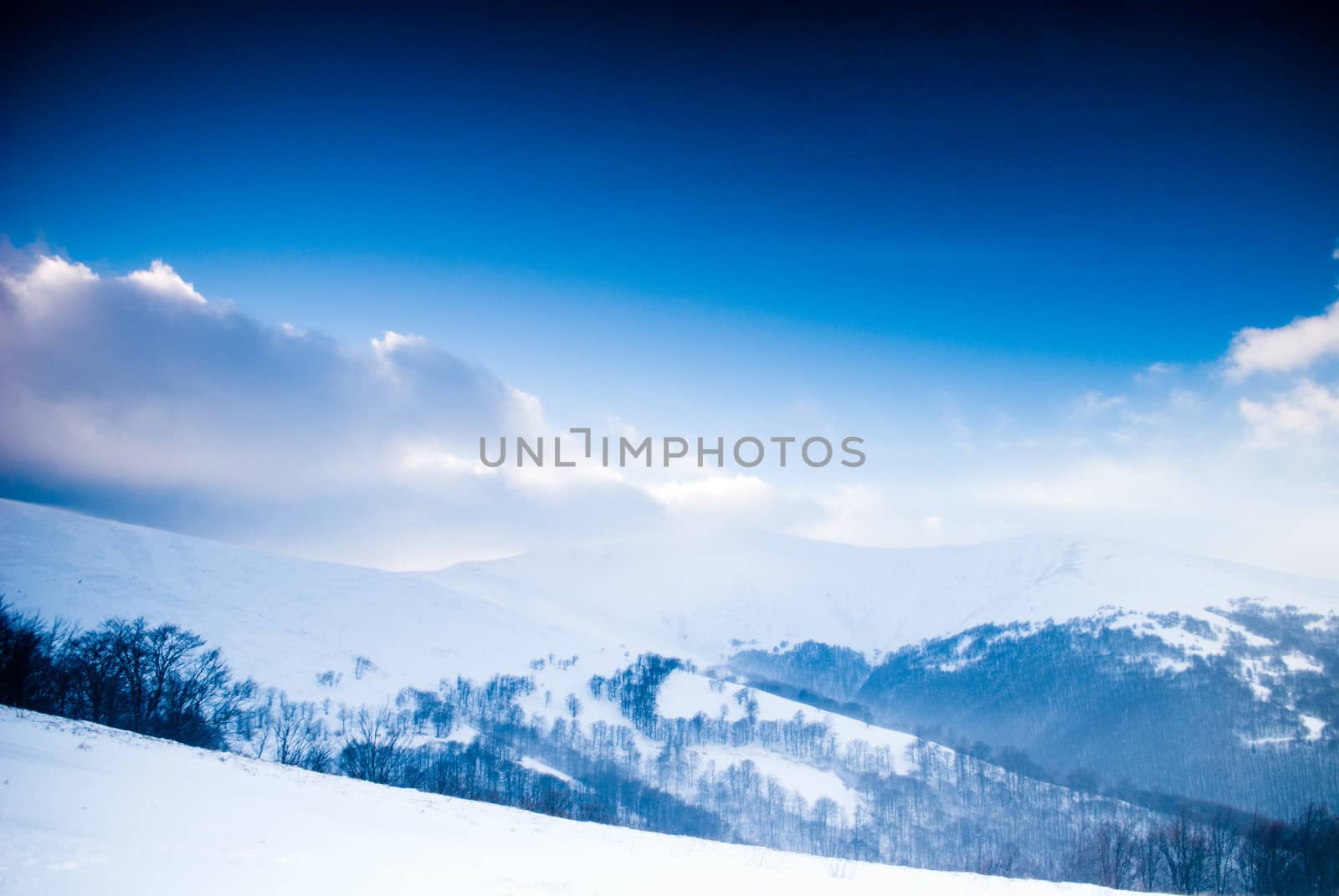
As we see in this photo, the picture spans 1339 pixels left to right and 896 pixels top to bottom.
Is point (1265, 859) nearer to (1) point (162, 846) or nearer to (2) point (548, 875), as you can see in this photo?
(2) point (548, 875)

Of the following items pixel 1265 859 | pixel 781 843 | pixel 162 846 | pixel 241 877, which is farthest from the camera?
pixel 781 843

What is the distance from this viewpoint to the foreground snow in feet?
40.6

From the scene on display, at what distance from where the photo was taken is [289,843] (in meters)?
16.0

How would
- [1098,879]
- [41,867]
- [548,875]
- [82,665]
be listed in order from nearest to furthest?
1. [41,867]
2. [548,875]
3. [82,665]
4. [1098,879]

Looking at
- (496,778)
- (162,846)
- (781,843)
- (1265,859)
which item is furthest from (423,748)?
(162,846)

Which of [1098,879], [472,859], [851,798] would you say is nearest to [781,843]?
[851,798]

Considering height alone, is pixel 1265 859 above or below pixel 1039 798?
above

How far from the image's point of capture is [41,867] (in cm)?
1109

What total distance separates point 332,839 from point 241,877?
16.8ft

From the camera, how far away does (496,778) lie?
172 metres

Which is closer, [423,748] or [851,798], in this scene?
[423,748]

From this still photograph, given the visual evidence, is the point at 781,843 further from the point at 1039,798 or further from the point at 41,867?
the point at 41,867

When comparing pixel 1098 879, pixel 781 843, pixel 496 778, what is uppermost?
pixel 1098 879

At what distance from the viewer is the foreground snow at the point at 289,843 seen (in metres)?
12.4
